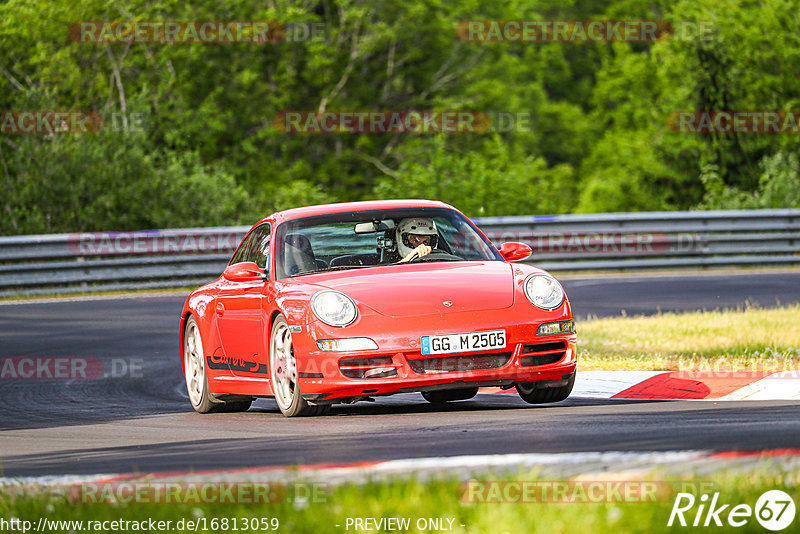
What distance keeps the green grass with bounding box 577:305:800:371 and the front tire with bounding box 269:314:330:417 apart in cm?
300

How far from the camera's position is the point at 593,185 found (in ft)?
181

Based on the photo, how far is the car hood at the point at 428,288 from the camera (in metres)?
8.91

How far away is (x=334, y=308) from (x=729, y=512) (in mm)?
4315

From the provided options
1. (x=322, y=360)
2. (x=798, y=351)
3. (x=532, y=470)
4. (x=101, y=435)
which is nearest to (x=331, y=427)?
(x=322, y=360)

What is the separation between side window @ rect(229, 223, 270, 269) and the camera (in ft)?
34.1

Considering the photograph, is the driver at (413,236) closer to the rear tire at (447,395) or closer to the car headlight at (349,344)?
the rear tire at (447,395)
